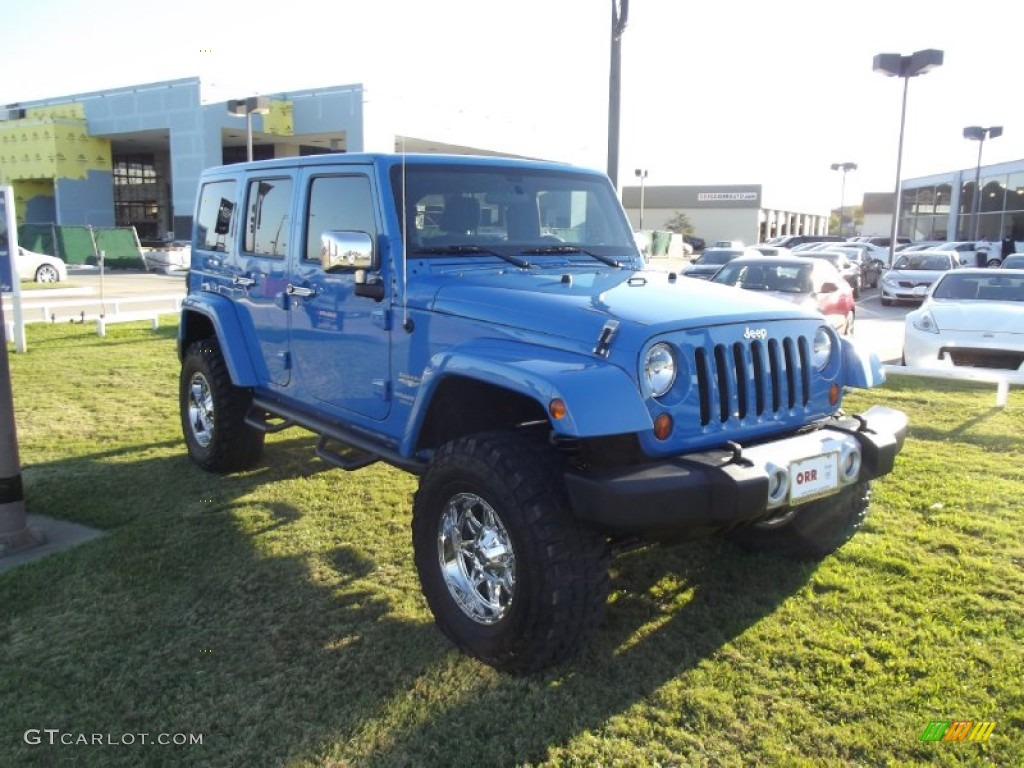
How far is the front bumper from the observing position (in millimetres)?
2984

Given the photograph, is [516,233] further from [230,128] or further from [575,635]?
[230,128]

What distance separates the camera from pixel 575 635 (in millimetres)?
3213

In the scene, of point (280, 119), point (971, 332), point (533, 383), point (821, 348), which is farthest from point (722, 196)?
point (533, 383)

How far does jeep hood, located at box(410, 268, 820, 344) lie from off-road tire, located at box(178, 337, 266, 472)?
7.48 feet

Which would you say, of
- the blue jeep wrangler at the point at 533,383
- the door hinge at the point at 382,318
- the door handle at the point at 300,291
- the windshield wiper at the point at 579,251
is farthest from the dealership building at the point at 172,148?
the door hinge at the point at 382,318

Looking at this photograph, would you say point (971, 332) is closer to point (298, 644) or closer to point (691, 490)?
point (691, 490)

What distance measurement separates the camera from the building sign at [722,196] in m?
72.4

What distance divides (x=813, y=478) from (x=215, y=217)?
4.44 metres

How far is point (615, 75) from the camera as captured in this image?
30.3ft

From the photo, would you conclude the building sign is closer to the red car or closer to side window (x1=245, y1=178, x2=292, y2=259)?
the red car

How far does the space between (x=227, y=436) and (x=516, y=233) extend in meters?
2.59

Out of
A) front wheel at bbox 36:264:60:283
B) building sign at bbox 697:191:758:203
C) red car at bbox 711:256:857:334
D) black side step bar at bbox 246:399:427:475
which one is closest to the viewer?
black side step bar at bbox 246:399:427:475

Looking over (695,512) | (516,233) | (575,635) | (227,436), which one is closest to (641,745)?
(575,635)

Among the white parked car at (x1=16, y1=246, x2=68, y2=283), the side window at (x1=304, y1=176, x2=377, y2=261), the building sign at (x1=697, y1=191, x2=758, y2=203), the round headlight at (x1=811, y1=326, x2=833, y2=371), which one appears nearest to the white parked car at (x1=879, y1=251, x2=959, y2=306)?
the round headlight at (x1=811, y1=326, x2=833, y2=371)
